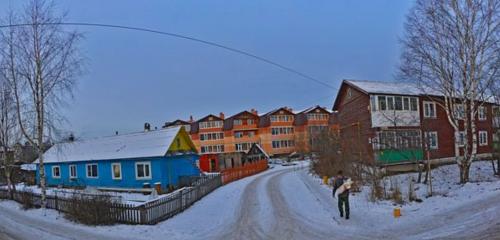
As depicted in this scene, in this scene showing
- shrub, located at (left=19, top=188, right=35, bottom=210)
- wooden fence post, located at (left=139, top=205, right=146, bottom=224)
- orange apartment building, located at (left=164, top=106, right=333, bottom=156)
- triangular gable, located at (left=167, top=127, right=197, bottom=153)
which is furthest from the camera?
orange apartment building, located at (left=164, top=106, right=333, bottom=156)

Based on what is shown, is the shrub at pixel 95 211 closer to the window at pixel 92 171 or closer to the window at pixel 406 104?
the window at pixel 92 171

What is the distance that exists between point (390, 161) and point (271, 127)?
51494 millimetres

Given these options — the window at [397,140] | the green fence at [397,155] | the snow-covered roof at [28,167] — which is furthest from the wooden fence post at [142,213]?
the snow-covered roof at [28,167]

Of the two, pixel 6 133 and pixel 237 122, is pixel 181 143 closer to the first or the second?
pixel 6 133

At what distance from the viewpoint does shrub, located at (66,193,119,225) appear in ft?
51.7

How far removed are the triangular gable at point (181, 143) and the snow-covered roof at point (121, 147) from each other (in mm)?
435

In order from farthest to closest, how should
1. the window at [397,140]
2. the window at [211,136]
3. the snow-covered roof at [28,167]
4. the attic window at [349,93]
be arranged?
the window at [211,136]
the snow-covered roof at [28,167]
the attic window at [349,93]
the window at [397,140]

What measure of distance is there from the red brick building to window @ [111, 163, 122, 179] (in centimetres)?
1773

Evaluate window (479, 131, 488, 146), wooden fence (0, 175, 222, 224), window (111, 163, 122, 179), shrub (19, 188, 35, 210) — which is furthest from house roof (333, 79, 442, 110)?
shrub (19, 188, 35, 210)

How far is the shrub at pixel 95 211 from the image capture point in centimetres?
1576

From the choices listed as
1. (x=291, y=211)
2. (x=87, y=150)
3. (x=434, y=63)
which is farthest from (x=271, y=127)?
(x=291, y=211)

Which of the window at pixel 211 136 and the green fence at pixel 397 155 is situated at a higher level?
the window at pixel 211 136

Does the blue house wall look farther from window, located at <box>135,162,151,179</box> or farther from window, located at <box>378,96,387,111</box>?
window, located at <box>378,96,387,111</box>

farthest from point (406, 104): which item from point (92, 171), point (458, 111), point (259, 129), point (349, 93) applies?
point (259, 129)
